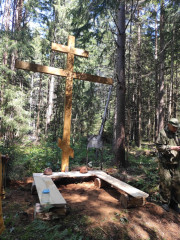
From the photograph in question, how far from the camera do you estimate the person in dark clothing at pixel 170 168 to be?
4.30 m

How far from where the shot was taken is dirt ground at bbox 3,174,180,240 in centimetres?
311

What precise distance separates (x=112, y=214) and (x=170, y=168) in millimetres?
1925

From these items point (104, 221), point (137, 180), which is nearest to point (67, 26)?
point (137, 180)

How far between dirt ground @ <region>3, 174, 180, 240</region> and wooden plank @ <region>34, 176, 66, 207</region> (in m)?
0.36

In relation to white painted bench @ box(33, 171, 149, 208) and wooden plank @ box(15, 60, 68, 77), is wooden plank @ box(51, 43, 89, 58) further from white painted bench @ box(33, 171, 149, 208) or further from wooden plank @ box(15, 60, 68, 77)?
white painted bench @ box(33, 171, 149, 208)

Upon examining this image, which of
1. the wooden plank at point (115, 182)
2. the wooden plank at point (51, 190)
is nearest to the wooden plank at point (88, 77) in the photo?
the wooden plank at point (115, 182)

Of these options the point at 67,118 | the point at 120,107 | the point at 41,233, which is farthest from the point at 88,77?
the point at 41,233

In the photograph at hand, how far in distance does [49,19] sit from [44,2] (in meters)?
1.51

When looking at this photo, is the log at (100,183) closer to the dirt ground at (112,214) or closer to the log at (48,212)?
the dirt ground at (112,214)

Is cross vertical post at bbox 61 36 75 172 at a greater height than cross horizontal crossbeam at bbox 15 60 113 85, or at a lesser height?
lesser

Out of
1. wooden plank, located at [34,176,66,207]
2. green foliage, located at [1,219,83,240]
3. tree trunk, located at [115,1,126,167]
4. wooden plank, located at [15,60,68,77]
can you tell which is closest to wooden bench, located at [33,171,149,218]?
wooden plank, located at [34,176,66,207]

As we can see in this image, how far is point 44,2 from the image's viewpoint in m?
→ 15.2

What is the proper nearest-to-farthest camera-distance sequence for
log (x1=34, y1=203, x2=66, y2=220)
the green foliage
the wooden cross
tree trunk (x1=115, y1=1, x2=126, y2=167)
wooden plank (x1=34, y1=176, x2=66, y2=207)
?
the green foliage, log (x1=34, y1=203, x2=66, y2=220), wooden plank (x1=34, y1=176, x2=66, y2=207), the wooden cross, tree trunk (x1=115, y1=1, x2=126, y2=167)

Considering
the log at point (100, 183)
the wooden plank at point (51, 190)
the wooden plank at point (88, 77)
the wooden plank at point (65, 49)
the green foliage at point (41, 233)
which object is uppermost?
the wooden plank at point (65, 49)
